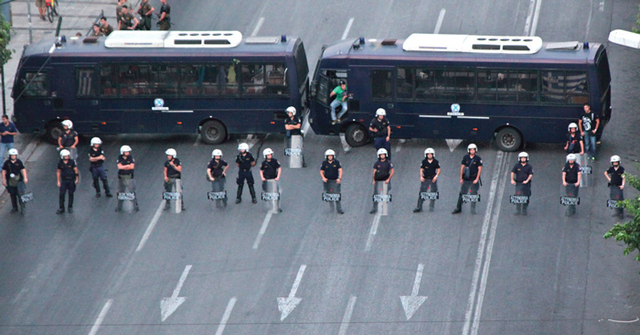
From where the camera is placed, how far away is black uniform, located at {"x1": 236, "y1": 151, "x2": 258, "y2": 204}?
28500 millimetres

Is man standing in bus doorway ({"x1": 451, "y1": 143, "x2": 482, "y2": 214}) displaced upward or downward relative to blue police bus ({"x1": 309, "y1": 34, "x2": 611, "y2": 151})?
downward

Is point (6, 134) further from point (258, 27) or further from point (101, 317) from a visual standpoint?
point (258, 27)

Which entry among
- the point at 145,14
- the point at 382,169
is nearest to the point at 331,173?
the point at 382,169

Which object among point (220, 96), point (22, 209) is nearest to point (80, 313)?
point (22, 209)

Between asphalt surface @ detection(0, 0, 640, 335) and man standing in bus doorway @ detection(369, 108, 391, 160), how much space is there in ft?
3.10

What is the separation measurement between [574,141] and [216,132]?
33.4ft

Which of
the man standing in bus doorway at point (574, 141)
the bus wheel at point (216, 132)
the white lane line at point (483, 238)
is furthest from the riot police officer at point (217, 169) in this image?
the man standing in bus doorway at point (574, 141)

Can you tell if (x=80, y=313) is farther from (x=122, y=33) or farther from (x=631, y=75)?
(x=631, y=75)

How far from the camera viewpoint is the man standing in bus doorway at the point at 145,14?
37781mm

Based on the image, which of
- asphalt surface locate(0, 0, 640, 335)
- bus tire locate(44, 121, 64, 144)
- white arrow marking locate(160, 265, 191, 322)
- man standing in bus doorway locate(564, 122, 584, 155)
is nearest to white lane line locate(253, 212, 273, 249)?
asphalt surface locate(0, 0, 640, 335)

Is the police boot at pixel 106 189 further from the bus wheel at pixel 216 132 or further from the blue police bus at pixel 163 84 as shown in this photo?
the bus wheel at pixel 216 132

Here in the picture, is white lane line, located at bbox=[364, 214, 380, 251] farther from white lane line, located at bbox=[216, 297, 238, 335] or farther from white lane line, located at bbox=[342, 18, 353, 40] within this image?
white lane line, located at bbox=[342, 18, 353, 40]

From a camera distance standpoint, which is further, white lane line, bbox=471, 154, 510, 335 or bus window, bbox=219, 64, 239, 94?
bus window, bbox=219, 64, 239, 94

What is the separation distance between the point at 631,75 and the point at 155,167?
15525 millimetres
